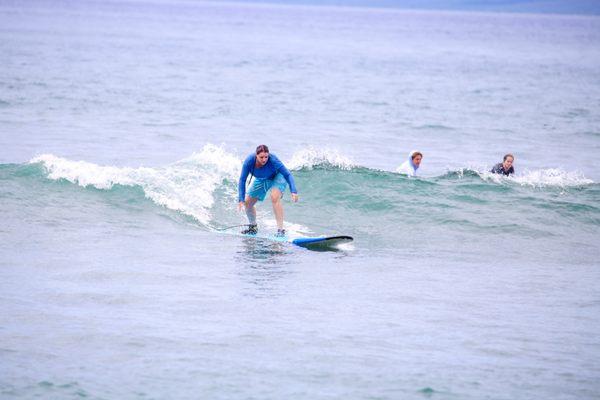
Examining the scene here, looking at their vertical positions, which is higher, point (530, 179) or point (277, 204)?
point (530, 179)

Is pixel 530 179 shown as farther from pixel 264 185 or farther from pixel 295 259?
pixel 295 259

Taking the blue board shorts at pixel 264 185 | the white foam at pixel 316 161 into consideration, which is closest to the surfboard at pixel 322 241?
the blue board shorts at pixel 264 185

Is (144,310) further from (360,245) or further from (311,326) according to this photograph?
(360,245)

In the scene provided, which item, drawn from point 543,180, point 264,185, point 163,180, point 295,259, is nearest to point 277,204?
point 264,185

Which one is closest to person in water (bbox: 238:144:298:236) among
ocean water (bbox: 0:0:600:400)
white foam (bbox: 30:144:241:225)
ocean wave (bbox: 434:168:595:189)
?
ocean water (bbox: 0:0:600:400)

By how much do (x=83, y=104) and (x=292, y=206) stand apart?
17574mm

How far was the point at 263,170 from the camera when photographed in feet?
44.8

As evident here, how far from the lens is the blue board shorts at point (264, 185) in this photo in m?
13.7

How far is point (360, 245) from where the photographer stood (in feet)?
44.6

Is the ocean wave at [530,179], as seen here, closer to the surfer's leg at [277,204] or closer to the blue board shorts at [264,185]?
the blue board shorts at [264,185]

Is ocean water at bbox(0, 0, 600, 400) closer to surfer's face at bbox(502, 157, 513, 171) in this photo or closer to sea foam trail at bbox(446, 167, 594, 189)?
sea foam trail at bbox(446, 167, 594, 189)

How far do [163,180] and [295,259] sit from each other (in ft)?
19.4

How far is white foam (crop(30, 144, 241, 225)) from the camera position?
52.4 ft

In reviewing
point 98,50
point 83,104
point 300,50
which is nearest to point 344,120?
point 83,104
